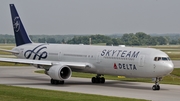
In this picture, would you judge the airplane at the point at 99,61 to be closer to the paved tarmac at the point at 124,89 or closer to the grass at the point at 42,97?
the paved tarmac at the point at 124,89

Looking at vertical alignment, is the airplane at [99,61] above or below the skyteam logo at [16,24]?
below

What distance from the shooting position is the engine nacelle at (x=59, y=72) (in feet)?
136

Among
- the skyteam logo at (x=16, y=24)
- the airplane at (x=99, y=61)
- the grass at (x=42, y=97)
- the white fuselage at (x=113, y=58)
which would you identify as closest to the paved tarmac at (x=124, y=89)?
the airplane at (x=99, y=61)

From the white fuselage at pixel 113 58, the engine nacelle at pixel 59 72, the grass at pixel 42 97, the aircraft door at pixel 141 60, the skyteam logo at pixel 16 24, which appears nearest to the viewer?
the grass at pixel 42 97

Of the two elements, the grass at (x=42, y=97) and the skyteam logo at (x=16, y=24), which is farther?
the skyteam logo at (x=16, y=24)

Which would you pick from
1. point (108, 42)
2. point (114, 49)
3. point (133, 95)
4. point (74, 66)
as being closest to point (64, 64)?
point (74, 66)

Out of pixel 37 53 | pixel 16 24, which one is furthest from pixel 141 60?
pixel 16 24

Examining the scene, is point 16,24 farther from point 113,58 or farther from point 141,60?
point 141,60

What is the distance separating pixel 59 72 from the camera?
41.6m

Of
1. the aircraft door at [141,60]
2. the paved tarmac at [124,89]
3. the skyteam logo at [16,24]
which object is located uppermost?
the skyteam logo at [16,24]

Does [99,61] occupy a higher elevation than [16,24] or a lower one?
lower

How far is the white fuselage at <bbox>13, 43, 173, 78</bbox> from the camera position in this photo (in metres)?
38.4

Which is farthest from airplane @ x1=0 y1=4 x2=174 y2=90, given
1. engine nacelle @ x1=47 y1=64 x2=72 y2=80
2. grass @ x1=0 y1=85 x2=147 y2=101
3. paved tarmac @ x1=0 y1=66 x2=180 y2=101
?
grass @ x1=0 y1=85 x2=147 y2=101

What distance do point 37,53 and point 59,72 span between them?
891cm
